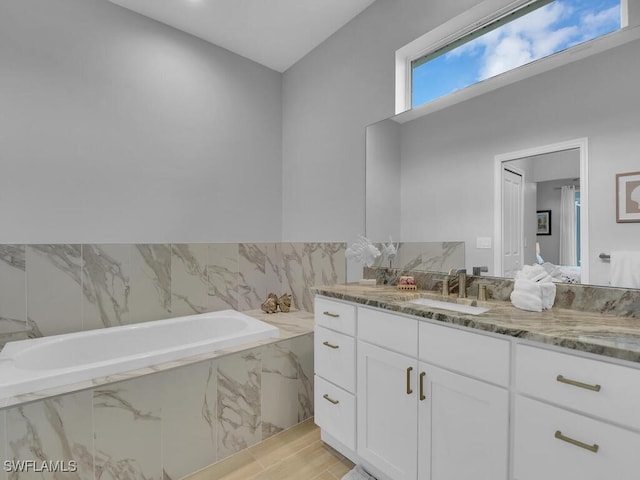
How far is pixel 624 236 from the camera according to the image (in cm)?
121

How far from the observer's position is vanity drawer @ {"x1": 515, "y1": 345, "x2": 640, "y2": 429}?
819mm

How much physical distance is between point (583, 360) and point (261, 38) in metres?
2.86

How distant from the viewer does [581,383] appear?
0.89 metres

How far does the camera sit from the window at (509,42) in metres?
1.39

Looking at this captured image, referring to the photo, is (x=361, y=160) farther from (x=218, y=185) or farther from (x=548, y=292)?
(x=548, y=292)

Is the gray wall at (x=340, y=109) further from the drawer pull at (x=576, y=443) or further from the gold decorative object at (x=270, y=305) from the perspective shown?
the drawer pull at (x=576, y=443)

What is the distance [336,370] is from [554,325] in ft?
3.43

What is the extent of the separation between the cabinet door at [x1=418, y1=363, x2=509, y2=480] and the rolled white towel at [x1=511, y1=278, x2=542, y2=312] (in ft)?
1.35

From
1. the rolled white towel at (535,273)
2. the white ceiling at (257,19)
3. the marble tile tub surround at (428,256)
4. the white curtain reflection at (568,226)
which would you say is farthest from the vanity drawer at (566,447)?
the white ceiling at (257,19)

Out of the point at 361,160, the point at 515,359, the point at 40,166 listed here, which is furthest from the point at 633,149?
the point at 40,166

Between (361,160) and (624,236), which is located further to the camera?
(361,160)

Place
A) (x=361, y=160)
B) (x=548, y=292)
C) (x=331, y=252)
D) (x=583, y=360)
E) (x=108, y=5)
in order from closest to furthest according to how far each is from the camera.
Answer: (x=583, y=360)
(x=548, y=292)
(x=108, y=5)
(x=361, y=160)
(x=331, y=252)

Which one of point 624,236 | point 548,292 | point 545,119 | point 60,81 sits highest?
point 60,81

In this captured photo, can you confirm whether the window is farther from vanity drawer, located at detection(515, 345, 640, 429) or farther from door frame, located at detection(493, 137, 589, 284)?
vanity drawer, located at detection(515, 345, 640, 429)
